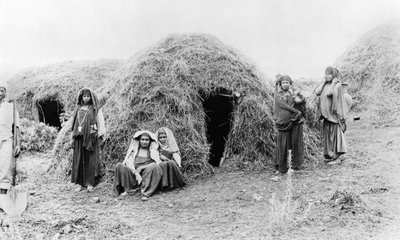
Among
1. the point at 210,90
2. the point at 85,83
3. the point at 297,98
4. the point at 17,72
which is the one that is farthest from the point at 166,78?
the point at 17,72

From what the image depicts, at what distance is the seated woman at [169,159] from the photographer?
6004mm

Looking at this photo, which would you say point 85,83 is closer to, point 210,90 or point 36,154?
point 36,154

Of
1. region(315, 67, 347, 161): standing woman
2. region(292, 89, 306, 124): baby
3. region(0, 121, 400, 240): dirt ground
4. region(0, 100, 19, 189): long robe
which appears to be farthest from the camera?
region(315, 67, 347, 161): standing woman

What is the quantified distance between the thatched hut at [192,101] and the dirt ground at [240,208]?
22.7 inches

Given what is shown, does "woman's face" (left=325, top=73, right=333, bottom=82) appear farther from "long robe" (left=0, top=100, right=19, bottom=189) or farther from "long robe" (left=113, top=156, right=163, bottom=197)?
"long robe" (left=0, top=100, right=19, bottom=189)

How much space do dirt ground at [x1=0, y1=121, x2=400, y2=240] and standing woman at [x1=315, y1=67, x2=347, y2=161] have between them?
0.33 metres

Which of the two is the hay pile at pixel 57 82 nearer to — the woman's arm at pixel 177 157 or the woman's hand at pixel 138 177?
the woman's arm at pixel 177 157

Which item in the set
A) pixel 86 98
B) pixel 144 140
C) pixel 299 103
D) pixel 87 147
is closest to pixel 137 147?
pixel 144 140

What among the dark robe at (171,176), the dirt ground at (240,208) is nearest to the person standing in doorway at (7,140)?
the dirt ground at (240,208)

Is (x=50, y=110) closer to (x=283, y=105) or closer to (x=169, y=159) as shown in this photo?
(x=169, y=159)

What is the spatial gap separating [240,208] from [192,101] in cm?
278

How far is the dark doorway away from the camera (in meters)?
14.5

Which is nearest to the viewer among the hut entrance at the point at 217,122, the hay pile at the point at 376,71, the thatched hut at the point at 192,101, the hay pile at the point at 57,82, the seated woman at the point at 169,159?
the seated woman at the point at 169,159

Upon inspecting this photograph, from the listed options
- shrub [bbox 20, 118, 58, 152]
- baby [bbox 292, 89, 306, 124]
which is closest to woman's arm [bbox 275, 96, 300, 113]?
baby [bbox 292, 89, 306, 124]
